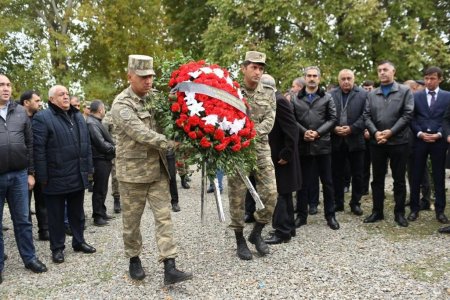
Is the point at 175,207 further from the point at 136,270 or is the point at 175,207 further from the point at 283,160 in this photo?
the point at 136,270

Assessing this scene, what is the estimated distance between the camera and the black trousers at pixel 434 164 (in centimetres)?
686

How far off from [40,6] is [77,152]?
2155 centimetres

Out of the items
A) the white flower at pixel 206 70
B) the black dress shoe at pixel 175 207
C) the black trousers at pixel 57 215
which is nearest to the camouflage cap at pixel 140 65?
the white flower at pixel 206 70

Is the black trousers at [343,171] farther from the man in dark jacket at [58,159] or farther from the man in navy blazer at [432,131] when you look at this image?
the man in dark jacket at [58,159]

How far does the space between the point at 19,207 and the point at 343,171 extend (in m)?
5.28

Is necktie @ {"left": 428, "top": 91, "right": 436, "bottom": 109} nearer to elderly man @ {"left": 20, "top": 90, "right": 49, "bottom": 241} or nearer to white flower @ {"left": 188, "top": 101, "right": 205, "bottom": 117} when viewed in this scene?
white flower @ {"left": 188, "top": 101, "right": 205, "bottom": 117}

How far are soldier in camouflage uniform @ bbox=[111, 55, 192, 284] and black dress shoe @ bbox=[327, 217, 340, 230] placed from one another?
2.88 m

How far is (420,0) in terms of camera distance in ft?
51.1

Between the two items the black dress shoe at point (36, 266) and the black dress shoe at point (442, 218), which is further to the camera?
the black dress shoe at point (442, 218)

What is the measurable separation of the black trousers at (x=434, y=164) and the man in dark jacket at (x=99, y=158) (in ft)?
16.9

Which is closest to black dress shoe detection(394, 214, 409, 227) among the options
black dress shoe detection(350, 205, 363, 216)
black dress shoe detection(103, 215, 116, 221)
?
black dress shoe detection(350, 205, 363, 216)

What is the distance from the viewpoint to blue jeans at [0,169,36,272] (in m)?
5.23

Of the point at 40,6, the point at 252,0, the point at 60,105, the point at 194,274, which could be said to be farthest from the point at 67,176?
the point at 40,6

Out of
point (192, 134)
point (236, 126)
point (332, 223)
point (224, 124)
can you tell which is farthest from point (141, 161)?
point (332, 223)
